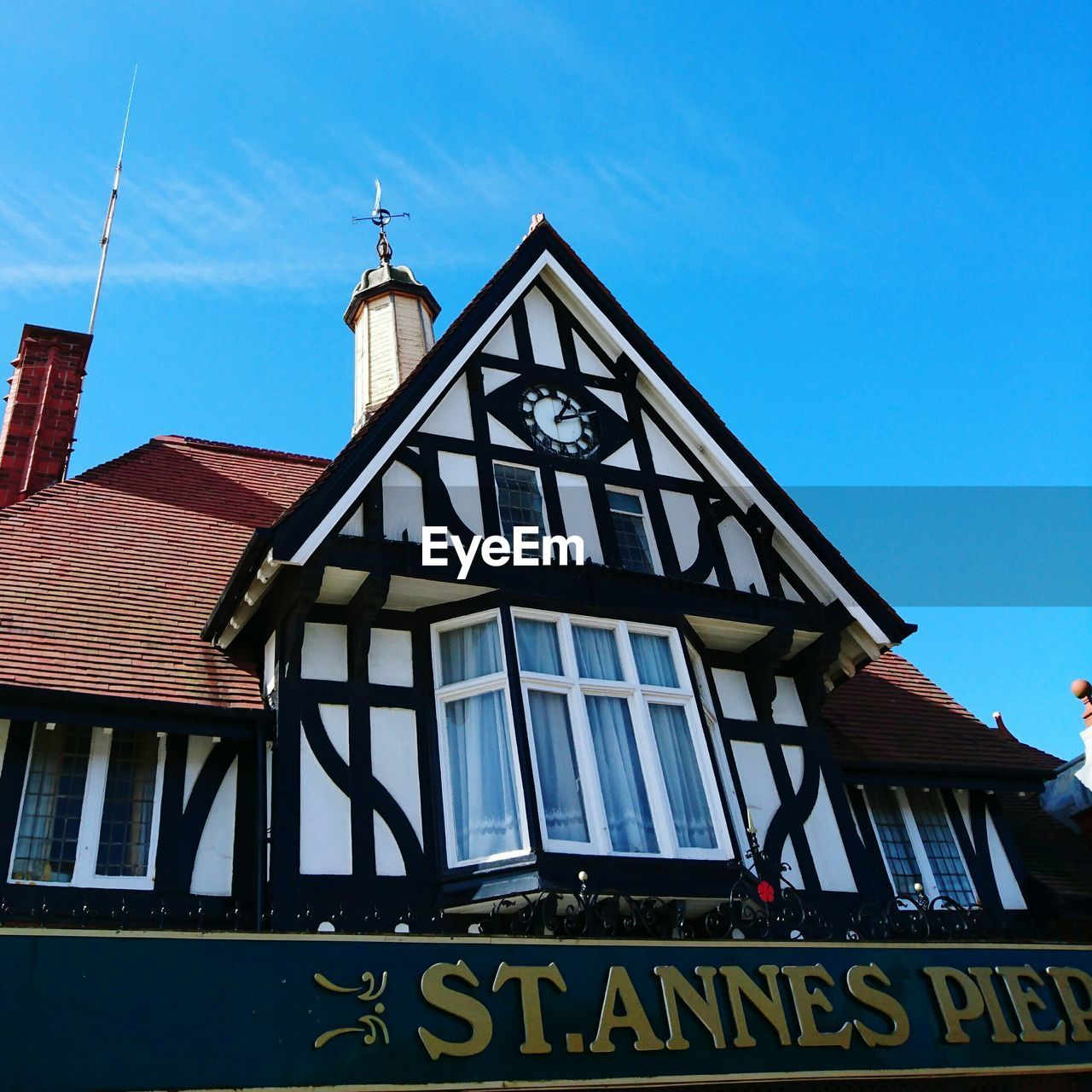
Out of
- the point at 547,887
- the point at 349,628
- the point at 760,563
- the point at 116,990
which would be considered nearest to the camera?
the point at 116,990

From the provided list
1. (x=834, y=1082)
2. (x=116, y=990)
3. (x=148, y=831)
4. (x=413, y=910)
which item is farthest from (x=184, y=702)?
(x=834, y=1082)

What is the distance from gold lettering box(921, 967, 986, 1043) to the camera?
10.2 meters

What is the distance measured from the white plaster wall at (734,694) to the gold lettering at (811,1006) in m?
3.55

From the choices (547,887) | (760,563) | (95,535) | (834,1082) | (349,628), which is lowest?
(834,1082)

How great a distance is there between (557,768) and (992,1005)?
4.49m

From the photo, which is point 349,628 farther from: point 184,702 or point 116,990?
point 116,990

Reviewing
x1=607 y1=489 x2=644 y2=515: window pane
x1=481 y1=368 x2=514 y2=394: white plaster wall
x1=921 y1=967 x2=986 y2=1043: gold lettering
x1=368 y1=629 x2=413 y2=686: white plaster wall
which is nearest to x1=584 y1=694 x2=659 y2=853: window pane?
x1=368 y1=629 x2=413 y2=686: white plaster wall

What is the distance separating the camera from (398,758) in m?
10.9

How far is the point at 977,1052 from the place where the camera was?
402 inches

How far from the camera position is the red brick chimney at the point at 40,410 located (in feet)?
52.6

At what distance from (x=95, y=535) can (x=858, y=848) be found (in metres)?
9.63

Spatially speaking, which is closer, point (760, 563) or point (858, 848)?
point (858, 848)

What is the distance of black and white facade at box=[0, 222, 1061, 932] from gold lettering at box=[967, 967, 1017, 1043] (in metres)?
1.58

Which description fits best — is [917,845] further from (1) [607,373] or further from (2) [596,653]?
(1) [607,373]
